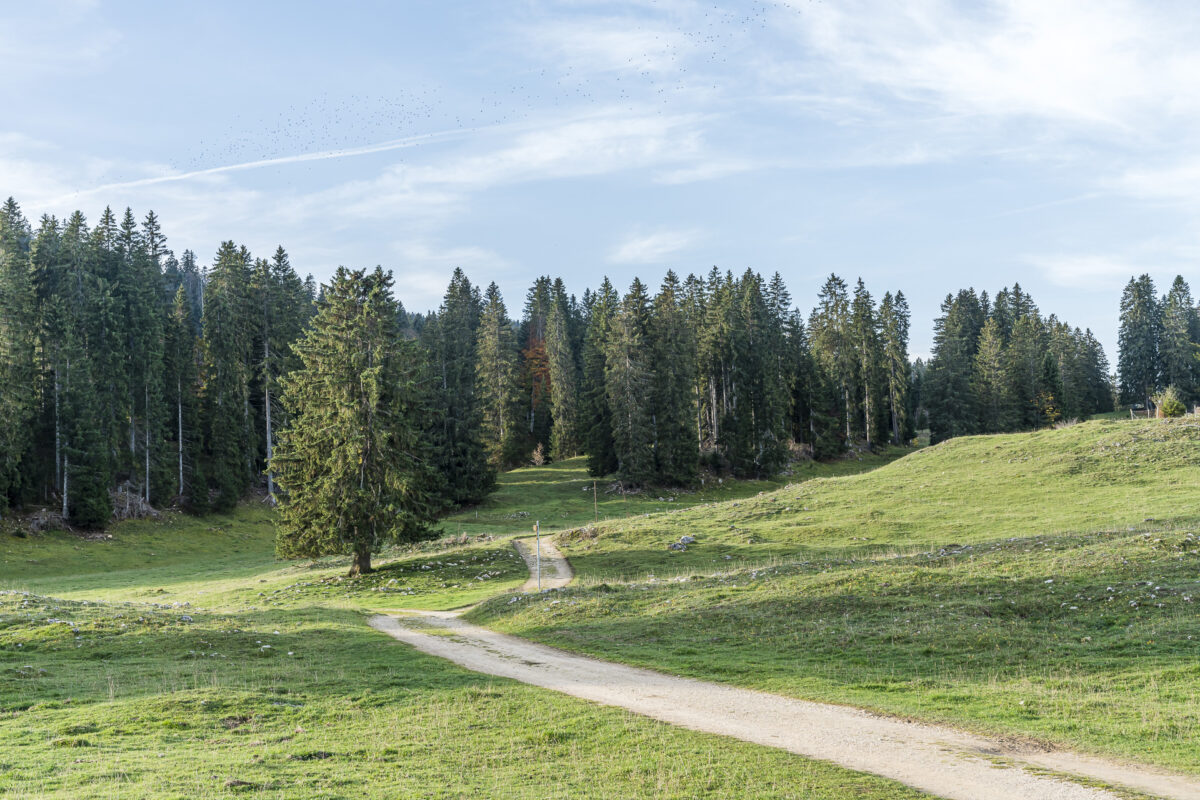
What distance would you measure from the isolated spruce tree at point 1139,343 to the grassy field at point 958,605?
90.3 m

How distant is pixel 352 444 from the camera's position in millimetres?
40250

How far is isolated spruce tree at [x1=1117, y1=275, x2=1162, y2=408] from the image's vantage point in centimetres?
12150

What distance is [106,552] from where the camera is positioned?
55750mm

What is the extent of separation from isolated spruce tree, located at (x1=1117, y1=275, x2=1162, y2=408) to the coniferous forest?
1.07 feet

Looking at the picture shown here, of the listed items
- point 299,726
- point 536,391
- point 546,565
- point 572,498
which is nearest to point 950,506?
point 546,565

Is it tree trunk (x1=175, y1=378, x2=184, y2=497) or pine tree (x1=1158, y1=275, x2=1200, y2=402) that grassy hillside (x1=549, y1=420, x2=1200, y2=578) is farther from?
pine tree (x1=1158, y1=275, x2=1200, y2=402)


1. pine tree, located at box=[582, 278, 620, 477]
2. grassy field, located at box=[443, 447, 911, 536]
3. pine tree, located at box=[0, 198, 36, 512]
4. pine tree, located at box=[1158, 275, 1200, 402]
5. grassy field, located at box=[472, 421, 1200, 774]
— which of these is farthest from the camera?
pine tree, located at box=[1158, 275, 1200, 402]

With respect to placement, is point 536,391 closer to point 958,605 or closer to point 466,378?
point 466,378

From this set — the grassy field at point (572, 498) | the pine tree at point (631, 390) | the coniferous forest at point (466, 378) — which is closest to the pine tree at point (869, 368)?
the coniferous forest at point (466, 378)

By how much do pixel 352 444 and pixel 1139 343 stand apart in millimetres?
127328

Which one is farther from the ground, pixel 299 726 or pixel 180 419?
pixel 180 419

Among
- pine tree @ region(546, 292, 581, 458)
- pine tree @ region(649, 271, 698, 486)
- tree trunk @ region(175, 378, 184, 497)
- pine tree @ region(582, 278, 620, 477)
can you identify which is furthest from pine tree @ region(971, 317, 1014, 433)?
tree trunk @ region(175, 378, 184, 497)

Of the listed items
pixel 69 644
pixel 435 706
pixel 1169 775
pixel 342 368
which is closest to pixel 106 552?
pixel 342 368

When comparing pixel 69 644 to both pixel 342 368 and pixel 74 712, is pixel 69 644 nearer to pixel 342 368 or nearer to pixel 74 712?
pixel 74 712
